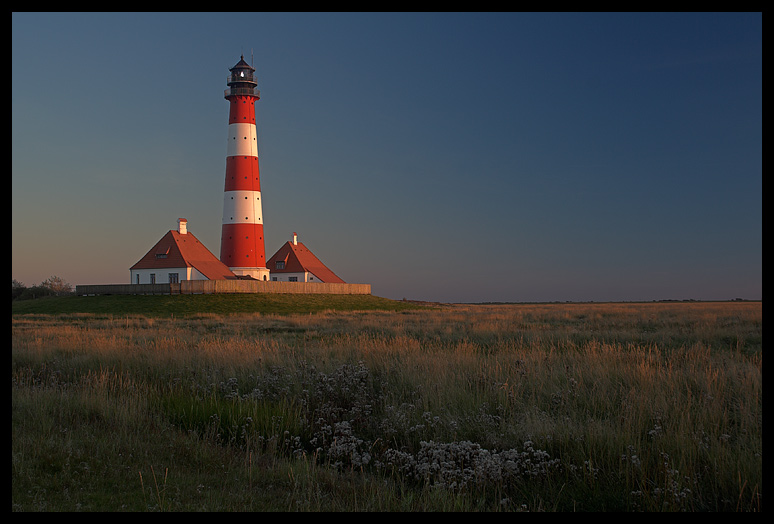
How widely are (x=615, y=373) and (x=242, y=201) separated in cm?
4628

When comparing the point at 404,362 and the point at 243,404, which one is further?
the point at 404,362

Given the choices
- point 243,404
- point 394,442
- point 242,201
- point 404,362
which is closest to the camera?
point 394,442

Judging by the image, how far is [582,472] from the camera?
5.75 metres

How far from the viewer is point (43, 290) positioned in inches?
2443

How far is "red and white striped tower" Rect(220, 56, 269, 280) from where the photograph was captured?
51750 mm

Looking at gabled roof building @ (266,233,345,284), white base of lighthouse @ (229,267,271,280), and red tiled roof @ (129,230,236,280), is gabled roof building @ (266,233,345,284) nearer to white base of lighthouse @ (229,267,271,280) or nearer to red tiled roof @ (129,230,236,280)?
white base of lighthouse @ (229,267,271,280)

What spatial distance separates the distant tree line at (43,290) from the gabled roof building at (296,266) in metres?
22.1

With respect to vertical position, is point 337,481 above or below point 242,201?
below

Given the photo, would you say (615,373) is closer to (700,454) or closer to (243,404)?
(700,454)

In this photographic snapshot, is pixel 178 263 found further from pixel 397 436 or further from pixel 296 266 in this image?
pixel 397 436

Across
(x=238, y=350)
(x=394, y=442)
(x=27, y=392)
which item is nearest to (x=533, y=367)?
(x=394, y=442)

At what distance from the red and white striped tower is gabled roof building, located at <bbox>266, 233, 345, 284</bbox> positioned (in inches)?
487

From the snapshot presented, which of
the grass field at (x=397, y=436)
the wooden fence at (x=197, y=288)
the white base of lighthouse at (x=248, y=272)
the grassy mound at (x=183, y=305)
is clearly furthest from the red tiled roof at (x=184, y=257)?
the grass field at (x=397, y=436)

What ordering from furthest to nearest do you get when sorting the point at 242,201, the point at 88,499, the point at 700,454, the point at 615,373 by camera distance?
the point at 242,201, the point at 615,373, the point at 700,454, the point at 88,499
